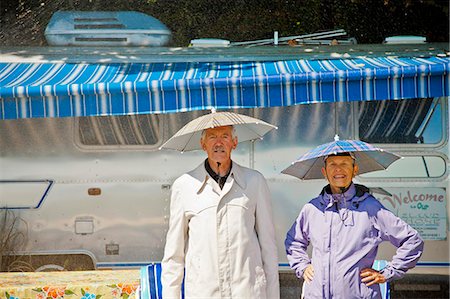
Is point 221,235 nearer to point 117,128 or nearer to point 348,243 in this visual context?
point 348,243

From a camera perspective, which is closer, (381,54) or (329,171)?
(329,171)

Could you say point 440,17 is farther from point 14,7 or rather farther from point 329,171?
point 329,171

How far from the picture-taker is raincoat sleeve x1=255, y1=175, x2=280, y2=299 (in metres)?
4.15

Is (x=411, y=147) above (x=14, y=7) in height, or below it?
below

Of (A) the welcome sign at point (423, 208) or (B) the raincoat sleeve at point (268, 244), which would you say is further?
(A) the welcome sign at point (423, 208)

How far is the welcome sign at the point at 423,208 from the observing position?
21.9ft

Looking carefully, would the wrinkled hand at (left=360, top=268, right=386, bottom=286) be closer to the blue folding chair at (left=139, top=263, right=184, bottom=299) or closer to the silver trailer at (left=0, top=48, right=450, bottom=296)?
the blue folding chair at (left=139, top=263, right=184, bottom=299)

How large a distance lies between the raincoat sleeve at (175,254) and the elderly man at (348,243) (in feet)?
2.29

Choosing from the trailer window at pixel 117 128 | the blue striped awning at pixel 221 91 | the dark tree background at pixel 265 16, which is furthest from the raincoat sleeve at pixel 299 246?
the dark tree background at pixel 265 16

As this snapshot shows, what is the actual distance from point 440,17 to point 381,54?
529 centimetres

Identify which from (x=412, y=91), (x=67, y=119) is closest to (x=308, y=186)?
(x=412, y=91)

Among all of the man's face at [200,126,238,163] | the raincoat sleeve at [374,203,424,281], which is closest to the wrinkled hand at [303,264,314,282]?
the raincoat sleeve at [374,203,424,281]

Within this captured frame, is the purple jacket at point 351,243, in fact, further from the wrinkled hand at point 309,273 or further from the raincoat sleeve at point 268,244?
the raincoat sleeve at point 268,244

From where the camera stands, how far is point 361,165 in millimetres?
4938
